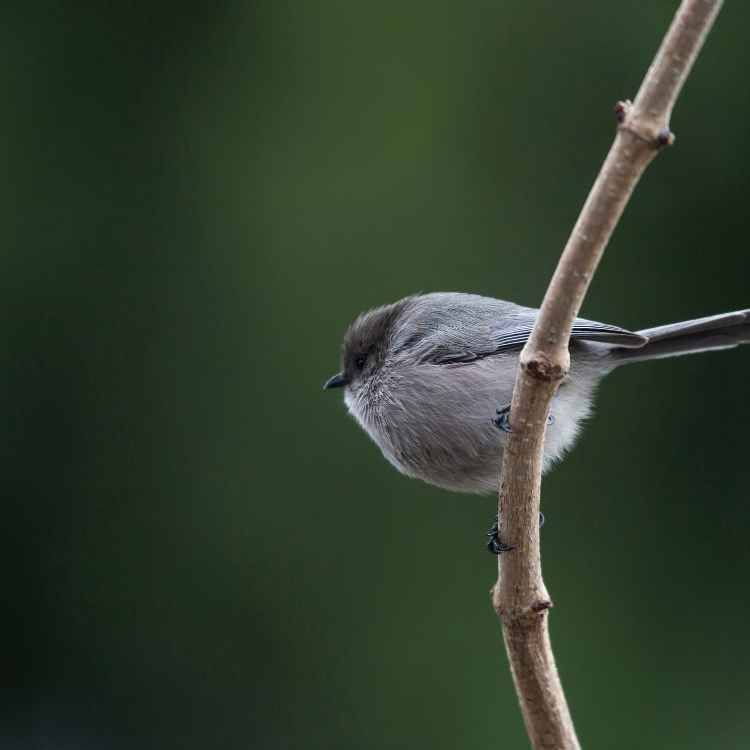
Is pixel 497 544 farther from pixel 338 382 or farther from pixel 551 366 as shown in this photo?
pixel 338 382

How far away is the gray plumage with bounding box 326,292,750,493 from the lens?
145 inches

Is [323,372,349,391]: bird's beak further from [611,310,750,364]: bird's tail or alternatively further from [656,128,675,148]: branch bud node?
[656,128,675,148]: branch bud node

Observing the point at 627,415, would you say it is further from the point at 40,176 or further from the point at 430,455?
the point at 40,176

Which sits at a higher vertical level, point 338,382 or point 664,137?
point 664,137

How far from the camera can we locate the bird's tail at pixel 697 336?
11.8ft

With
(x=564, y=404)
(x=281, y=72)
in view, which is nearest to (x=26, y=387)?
(x=281, y=72)

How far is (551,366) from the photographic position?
7.85 ft

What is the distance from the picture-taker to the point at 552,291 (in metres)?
2.26

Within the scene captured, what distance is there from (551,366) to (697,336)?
1.53 meters

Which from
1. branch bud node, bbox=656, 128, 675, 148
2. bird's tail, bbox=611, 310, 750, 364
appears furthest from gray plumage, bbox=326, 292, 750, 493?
branch bud node, bbox=656, 128, 675, 148

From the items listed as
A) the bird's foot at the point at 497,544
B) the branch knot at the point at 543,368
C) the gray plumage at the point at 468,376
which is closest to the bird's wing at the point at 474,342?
the gray plumage at the point at 468,376

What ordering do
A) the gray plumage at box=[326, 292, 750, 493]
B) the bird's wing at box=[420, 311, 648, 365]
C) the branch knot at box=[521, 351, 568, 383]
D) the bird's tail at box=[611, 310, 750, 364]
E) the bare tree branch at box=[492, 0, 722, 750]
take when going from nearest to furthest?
the bare tree branch at box=[492, 0, 722, 750] < the branch knot at box=[521, 351, 568, 383] < the bird's tail at box=[611, 310, 750, 364] < the gray plumage at box=[326, 292, 750, 493] < the bird's wing at box=[420, 311, 648, 365]

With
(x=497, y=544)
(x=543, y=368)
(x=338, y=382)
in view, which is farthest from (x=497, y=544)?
(x=338, y=382)

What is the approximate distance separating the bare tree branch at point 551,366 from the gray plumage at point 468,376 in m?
0.95
